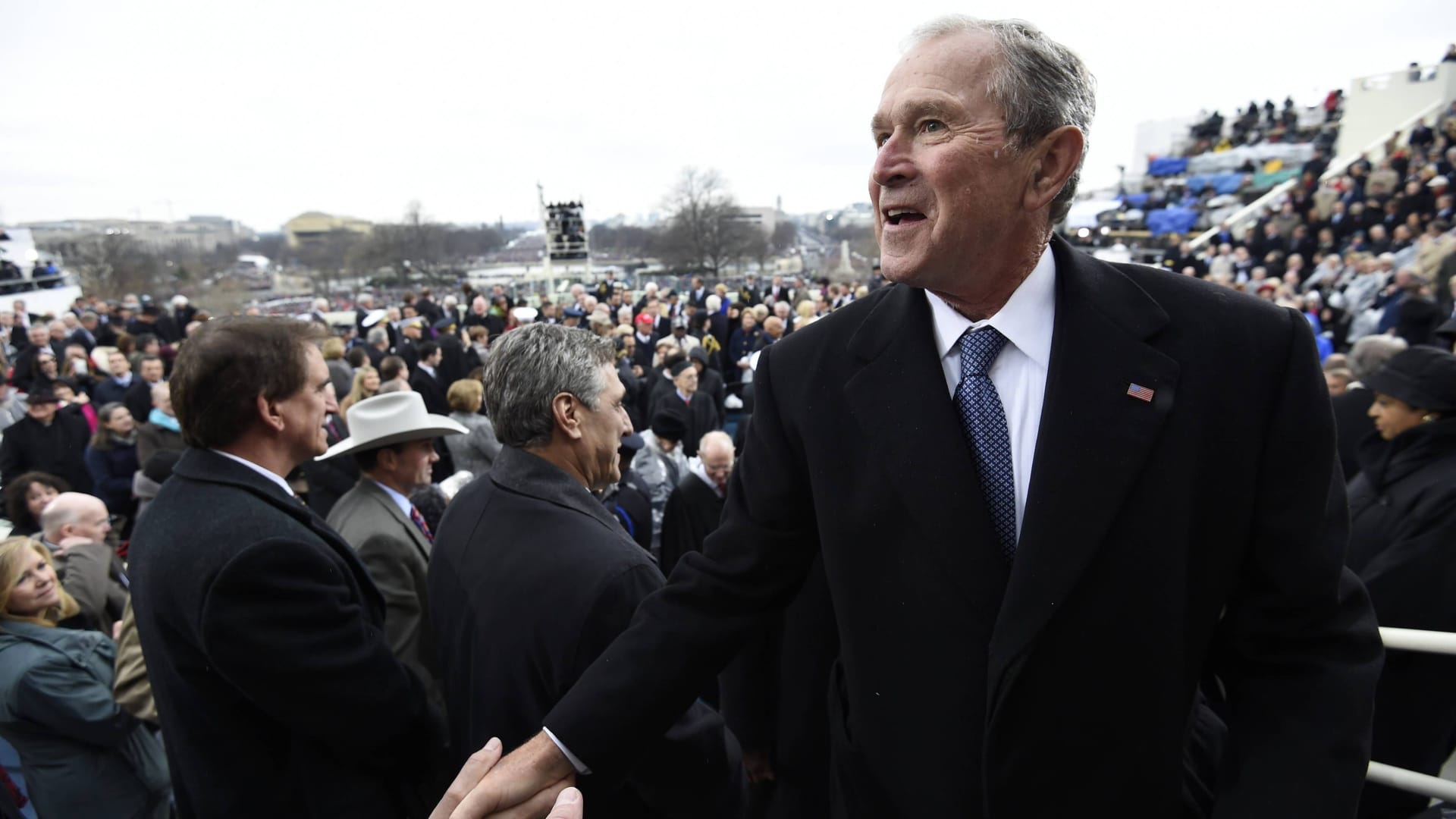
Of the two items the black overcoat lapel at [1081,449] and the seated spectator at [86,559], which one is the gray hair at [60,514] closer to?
the seated spectator at [86,559]

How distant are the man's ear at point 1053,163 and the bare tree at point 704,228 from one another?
50.6m

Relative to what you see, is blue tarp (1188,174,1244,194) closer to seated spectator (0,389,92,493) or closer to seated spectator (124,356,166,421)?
seated spectator (124,356,166,421)

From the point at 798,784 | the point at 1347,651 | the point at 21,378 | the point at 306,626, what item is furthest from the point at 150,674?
the point at 21,378

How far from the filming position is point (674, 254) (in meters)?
55.0

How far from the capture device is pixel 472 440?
568cm

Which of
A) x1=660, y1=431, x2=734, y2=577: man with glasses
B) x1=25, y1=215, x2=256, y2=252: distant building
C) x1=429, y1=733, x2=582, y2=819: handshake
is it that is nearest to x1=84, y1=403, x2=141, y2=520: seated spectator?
x1=660, y1=431, x2=734, y2=577: man with glasses

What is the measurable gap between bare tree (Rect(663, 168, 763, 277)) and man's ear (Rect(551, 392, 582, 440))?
49.6m

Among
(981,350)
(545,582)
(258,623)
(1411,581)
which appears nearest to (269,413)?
(258,623)

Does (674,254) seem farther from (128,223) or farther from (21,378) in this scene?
(128,223)

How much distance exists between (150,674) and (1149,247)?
1083 inches

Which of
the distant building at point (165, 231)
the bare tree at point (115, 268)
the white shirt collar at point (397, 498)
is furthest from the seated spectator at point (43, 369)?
the distant building at point (165, 231)

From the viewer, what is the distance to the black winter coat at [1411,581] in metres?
2.64

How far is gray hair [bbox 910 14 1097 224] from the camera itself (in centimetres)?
130

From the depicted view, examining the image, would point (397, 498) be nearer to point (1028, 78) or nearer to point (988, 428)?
point (988, 428)
